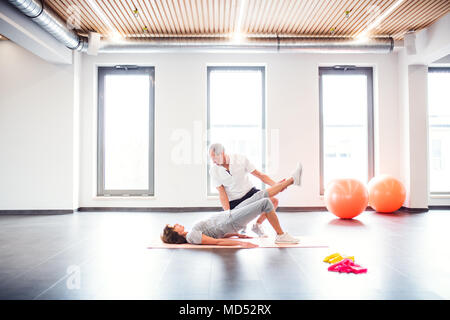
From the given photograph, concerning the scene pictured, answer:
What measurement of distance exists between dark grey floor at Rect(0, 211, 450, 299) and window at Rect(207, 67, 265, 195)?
7.99ft

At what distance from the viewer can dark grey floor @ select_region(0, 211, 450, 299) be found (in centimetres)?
217

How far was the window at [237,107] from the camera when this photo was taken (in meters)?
6.54

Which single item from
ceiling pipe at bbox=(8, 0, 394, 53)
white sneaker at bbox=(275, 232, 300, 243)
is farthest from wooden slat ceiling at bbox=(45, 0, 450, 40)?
white sneaker at bbox=(275, 232, 300, 243)

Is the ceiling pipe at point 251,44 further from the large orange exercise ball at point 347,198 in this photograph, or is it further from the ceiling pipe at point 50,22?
the large orange exercise ball at point 347,198

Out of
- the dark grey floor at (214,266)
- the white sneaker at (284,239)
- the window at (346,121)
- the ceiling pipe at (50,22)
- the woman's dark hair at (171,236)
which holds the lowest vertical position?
the dark grey floor at (214,266)

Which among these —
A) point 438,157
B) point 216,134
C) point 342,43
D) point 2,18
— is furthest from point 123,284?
point 438,157

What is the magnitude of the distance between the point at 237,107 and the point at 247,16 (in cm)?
188

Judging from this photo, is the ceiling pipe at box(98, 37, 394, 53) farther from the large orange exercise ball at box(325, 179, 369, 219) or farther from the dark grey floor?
the dark grey floor

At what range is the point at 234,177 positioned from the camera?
3.72 m

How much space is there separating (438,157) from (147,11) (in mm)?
6295

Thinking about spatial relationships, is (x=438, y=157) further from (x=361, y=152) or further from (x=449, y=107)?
(x=361, y=152)

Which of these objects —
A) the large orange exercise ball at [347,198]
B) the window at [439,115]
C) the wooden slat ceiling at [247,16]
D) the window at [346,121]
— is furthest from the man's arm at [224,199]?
the window at [439,115]

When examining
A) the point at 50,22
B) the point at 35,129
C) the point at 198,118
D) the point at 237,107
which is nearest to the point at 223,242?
the point at 198,118

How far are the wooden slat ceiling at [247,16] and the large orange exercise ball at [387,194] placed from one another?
2624 millimetres
